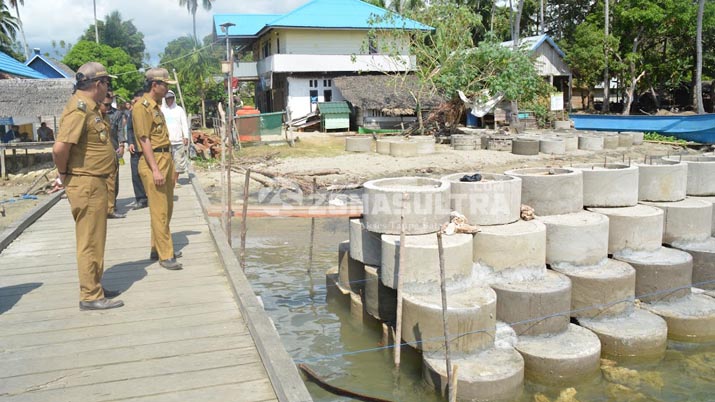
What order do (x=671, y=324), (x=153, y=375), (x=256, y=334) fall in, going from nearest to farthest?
1. (x=153, y=375)
2. (x=256, y=334)
3. (x=671, y=324)

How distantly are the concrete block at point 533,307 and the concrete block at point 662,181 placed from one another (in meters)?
2.86

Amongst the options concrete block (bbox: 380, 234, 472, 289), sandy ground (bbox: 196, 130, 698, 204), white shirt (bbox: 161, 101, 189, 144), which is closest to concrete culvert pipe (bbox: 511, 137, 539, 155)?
sandy ground (bbox: 196, 130, 698, 204)

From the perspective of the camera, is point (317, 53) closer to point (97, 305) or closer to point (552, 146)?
point (552, 146)

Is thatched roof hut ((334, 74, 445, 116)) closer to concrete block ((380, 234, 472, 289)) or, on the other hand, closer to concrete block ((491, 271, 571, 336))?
concrete block ((491, 271, 571, 336))

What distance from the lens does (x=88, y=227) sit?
14.7 ft

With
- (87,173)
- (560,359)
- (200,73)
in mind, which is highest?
(200,73)

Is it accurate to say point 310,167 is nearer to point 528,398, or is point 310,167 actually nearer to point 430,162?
point 430,162

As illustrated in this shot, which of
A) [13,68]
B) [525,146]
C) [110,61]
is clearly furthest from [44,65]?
[525,146]

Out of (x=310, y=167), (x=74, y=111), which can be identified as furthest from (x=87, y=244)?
(x=310, y=167)

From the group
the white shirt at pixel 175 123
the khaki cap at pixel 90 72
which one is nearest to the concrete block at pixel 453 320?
the khaki cap at pixel 90 72

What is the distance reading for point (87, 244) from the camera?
4.47 metres

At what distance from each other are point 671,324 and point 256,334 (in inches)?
237

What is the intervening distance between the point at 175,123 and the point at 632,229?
701 cm

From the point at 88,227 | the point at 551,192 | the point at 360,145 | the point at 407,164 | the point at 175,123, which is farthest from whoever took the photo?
the point at 360,145
